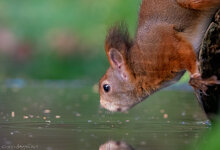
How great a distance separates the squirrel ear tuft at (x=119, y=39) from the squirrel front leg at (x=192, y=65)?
0.68 meters

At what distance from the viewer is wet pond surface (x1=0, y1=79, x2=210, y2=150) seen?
493cm

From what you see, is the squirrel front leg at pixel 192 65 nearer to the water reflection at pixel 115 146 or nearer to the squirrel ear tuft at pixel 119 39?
the squirrel ear tuft at pixel 119 39

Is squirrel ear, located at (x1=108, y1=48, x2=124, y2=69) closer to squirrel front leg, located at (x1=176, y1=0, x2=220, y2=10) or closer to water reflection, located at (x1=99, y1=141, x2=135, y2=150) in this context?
→ squirrel front leg, located at (x1=176, y1=0, x2=220, y2=10)

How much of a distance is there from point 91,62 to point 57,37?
1025mm

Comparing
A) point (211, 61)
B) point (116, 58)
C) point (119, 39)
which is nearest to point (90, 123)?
point (116, 58)

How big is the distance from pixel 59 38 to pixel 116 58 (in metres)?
6.70

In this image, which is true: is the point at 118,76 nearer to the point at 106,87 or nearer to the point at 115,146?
the point at 106,87

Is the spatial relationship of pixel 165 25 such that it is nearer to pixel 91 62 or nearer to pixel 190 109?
pixel 190 109

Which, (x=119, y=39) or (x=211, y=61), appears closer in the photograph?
(x=211, y=61)

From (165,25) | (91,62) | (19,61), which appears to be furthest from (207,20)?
(19,61)

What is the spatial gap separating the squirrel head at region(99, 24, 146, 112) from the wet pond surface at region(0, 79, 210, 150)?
19 cm

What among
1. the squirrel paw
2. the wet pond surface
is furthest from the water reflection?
the squirrel paw

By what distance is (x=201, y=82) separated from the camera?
5.64 m

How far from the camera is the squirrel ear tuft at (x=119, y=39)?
637cm
